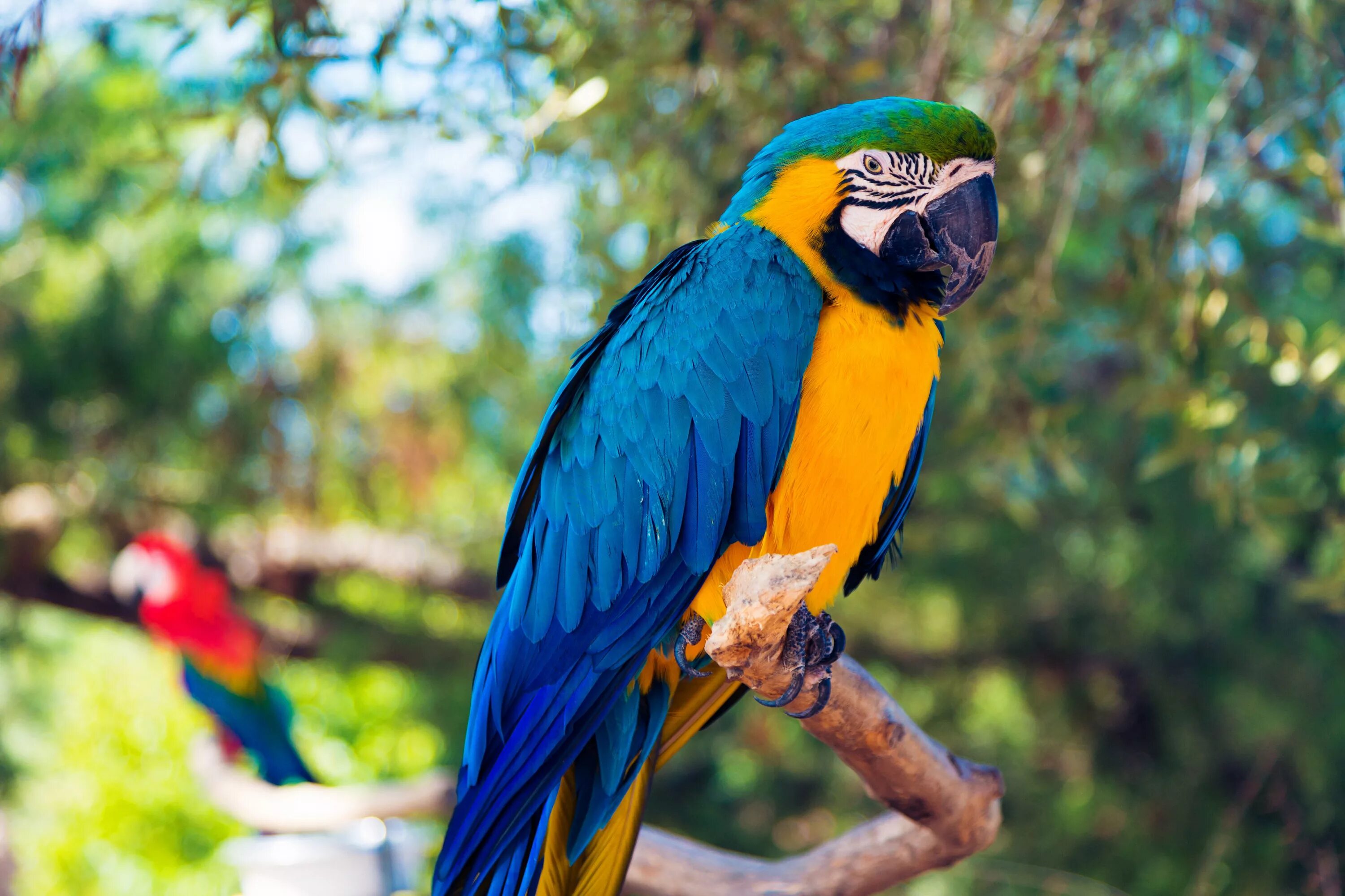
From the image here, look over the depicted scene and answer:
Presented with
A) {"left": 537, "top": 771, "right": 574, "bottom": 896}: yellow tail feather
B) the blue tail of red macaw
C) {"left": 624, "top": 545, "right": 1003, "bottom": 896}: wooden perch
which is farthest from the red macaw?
{"left": 537, "top": 771, "right": 574, "bottom": 896}: yellow tail feather

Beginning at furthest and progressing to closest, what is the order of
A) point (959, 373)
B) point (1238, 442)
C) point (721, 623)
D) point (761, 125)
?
Result: 1. point (959, 373)
2. point (761, 125)
3. point (1238, 442)
4. point (721, 623)

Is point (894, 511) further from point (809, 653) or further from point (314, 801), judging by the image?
point (314, 801)

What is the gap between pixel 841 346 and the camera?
4.30 ft

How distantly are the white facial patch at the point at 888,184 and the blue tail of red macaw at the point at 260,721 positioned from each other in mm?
3058

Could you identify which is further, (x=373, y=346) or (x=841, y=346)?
(x=373, y=346)

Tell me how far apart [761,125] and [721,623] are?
1397 millimetres

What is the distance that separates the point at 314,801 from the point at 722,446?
219cm

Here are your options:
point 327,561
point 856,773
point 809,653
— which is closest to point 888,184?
point 809,653

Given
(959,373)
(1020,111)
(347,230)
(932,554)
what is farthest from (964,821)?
(347,230)

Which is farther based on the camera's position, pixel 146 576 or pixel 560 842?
pixel 146 576

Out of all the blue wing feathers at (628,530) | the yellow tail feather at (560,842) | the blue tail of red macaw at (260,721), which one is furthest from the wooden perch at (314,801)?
the blue wing feathers at (628,530)

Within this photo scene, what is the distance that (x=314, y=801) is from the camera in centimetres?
292

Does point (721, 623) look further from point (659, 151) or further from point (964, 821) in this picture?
point (659, 151)

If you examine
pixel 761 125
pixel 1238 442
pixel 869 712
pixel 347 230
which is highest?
pixel 761 125
